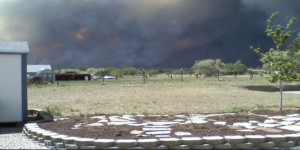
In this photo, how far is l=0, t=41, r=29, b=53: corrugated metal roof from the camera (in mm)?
10016

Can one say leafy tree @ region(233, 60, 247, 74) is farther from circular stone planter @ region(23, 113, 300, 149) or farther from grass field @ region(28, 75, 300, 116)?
circular stone planter @ region(23, 113, 300, 149)

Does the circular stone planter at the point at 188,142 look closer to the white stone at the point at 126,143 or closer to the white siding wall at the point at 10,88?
the white stone at the point at 126,143

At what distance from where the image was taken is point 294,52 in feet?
39.3

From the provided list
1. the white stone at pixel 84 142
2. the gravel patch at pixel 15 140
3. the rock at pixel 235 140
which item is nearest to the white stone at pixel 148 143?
the white stone at pixel 84 142

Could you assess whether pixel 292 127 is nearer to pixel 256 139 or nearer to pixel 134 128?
pixel 256 139

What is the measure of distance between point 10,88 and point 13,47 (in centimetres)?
108

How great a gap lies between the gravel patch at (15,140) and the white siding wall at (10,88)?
20.7 inches

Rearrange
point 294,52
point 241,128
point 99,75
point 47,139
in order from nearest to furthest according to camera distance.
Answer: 1. point 47,139
2. point 241,128
3. point 294,52
4. point 99,75

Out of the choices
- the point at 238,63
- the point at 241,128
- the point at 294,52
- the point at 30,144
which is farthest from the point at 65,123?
the point at 238,63

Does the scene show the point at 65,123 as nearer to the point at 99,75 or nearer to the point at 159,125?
the point at 159,125

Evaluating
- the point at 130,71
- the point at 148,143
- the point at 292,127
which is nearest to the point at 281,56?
the point at 292,127

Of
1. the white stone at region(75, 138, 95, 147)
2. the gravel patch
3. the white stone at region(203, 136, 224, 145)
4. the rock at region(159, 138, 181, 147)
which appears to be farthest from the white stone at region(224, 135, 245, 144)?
the gravel patch

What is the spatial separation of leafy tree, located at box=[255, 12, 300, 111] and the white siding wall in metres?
7.22

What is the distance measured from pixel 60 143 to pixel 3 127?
3.84m
